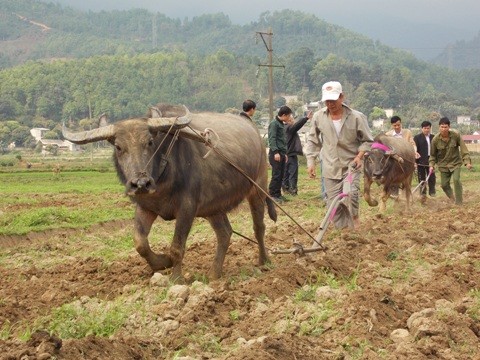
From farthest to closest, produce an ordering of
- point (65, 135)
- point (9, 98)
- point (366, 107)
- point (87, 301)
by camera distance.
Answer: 1. point (366, 107)
2. point (9, 98)
3. point (65, 135)
4. point (87, 301)

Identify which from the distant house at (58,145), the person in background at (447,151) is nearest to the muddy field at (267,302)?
the person in background at (447,151)

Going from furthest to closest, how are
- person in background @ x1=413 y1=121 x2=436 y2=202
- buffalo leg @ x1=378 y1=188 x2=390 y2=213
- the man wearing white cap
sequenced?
person in background @ x1=413 y1=121 x2=436 y2=202 → buffalo leg @ x1=378 y1=188 x2=390 y2=213 → the man wearing white cap

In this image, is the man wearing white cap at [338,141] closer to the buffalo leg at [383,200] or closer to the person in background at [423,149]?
the buffalo leg at [383,200]

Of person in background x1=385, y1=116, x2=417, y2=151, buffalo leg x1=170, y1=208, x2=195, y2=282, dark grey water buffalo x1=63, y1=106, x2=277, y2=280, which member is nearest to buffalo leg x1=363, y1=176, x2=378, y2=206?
person in background x1=385, y1=116, x2=417, y2=151

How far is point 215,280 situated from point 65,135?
2.01 metres

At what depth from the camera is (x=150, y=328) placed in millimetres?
6383

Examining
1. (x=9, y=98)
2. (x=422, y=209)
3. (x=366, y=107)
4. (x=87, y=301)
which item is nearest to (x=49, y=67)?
(x=9, y=98)

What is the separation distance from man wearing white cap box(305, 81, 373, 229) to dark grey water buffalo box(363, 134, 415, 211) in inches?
196

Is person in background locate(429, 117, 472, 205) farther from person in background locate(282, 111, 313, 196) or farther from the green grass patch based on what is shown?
the green grass patch

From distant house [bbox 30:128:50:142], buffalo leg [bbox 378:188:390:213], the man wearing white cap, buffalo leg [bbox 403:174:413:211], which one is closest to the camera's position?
the man wearing white cap

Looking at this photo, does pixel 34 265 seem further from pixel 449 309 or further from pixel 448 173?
pixel 448 173

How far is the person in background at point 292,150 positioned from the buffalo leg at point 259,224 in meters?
7.68

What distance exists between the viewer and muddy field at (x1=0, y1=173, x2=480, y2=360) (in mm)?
5746

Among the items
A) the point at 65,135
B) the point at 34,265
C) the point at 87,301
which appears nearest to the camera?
the point at 87,301
